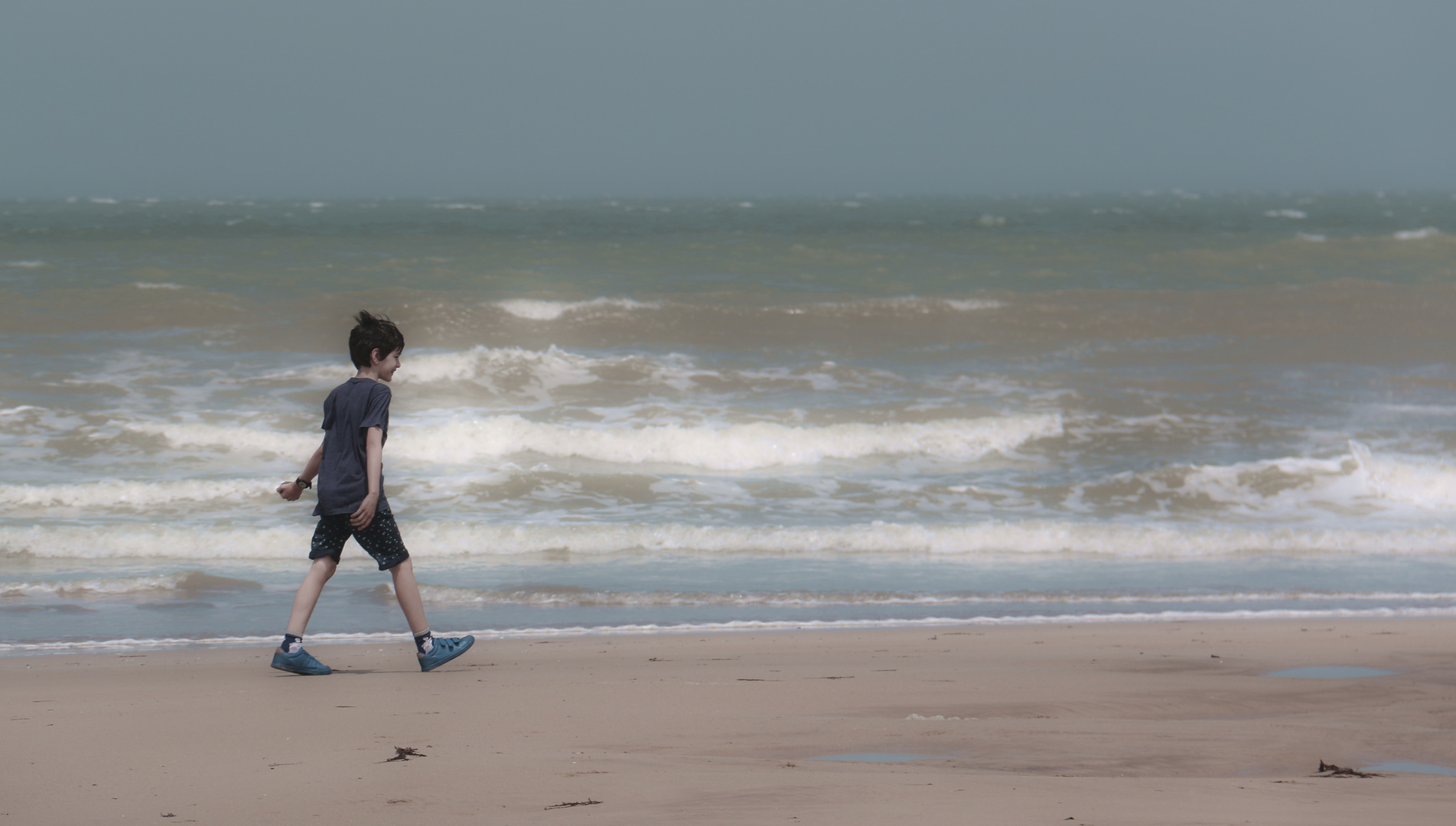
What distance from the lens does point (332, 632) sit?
19.2 ft

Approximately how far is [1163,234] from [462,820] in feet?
114

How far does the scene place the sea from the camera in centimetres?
664

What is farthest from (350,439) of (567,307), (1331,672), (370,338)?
(567,307)

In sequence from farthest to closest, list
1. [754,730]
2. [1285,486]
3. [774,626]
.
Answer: [1285,486] < [774,626] < [754,730]

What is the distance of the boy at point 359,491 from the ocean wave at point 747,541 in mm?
2767

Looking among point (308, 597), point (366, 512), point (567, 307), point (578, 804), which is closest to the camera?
point (578, 804)

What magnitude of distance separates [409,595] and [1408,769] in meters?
3.54

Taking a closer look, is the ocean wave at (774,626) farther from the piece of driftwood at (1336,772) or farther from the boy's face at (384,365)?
the piece of driftwood at (1336,772)

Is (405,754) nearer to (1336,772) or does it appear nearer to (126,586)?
(1336,772)

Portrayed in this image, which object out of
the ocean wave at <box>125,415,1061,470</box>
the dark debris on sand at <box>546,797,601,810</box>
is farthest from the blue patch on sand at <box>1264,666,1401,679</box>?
the ocean wave at <box>125,415,1061,470</box>

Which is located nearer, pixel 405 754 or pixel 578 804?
pixel 578 804

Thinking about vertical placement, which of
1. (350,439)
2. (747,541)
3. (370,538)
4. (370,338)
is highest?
(370,338)

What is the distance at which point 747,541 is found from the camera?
25.6ft

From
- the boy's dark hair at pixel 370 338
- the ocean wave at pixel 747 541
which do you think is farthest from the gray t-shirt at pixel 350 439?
the ocean wave at pixel 747 541
